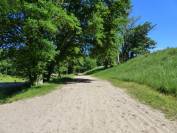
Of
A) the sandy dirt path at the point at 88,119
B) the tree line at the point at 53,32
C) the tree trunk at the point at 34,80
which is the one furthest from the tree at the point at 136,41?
the sandy dirt path at the point at 88,119

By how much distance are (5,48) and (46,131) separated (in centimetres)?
1637

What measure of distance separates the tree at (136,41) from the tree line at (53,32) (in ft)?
151

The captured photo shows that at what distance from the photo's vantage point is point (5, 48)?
80.7 ft

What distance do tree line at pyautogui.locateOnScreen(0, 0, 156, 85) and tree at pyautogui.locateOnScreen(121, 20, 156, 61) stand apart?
46.0m

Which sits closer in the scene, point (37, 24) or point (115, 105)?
point (115, 105)

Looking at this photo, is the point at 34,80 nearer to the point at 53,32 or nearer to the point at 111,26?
the point at 53,32

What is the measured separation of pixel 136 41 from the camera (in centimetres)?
8200

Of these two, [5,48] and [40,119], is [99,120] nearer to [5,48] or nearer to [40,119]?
[40,119]

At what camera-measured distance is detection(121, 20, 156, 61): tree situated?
8031 cm

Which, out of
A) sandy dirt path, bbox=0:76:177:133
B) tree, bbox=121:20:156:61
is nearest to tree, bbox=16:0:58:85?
sandy dirt path, bbox=0:76:177:133

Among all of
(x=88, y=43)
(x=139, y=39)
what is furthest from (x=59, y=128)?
(x=139, y=39)

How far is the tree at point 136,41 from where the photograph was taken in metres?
80.3

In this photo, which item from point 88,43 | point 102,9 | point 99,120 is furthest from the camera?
point 88,43

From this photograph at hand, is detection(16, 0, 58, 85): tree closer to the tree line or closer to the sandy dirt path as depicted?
the tree line
